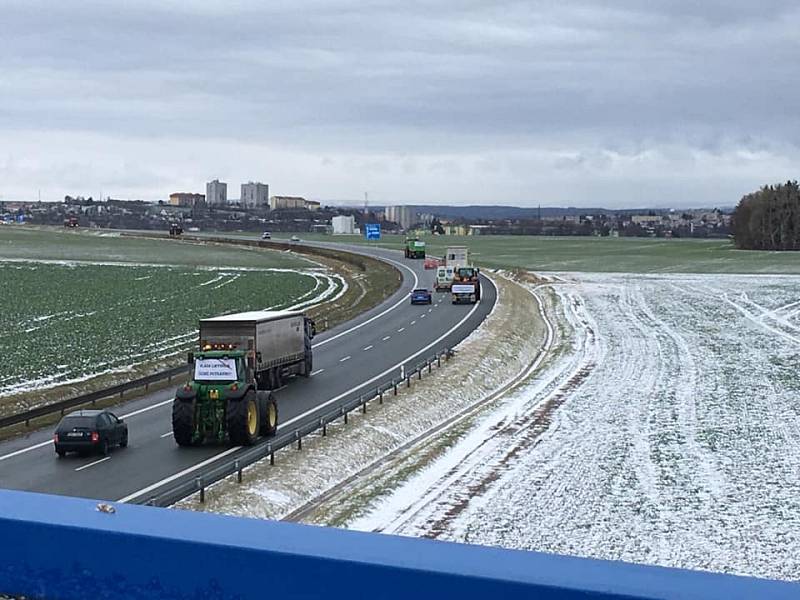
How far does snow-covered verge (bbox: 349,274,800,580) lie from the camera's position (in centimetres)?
2120

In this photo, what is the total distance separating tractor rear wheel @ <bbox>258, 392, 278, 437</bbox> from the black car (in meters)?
4.00

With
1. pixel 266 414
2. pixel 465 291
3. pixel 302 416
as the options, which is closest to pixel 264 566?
pixel 266 414

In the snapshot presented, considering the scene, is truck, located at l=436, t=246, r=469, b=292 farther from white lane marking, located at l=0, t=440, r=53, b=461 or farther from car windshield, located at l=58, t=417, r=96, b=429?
car windshield, located at l=58, t=417, r=96, b=429

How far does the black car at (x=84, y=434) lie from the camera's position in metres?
26.9

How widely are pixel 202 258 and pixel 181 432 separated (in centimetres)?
10380

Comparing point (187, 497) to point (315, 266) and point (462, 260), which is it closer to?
point (462, 260)

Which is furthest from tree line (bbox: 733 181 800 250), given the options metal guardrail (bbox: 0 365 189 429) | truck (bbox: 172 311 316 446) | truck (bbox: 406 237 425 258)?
truck (bbox: 172 311 316 446)

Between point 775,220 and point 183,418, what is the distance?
161169mm

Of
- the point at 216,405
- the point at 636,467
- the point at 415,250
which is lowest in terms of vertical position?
the point at 636,467

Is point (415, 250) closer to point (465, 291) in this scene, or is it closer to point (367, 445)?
point (465, 291)

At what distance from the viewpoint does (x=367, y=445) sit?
30.0 meters

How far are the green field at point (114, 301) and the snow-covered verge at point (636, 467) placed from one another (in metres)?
16.6

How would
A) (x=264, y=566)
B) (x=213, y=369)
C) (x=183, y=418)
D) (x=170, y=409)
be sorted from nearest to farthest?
(x=264, y=566) < (x=183, y=418) < (x=213, y=369) < (x=170, y=409)

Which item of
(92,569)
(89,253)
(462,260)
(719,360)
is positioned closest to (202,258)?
(89,253)
